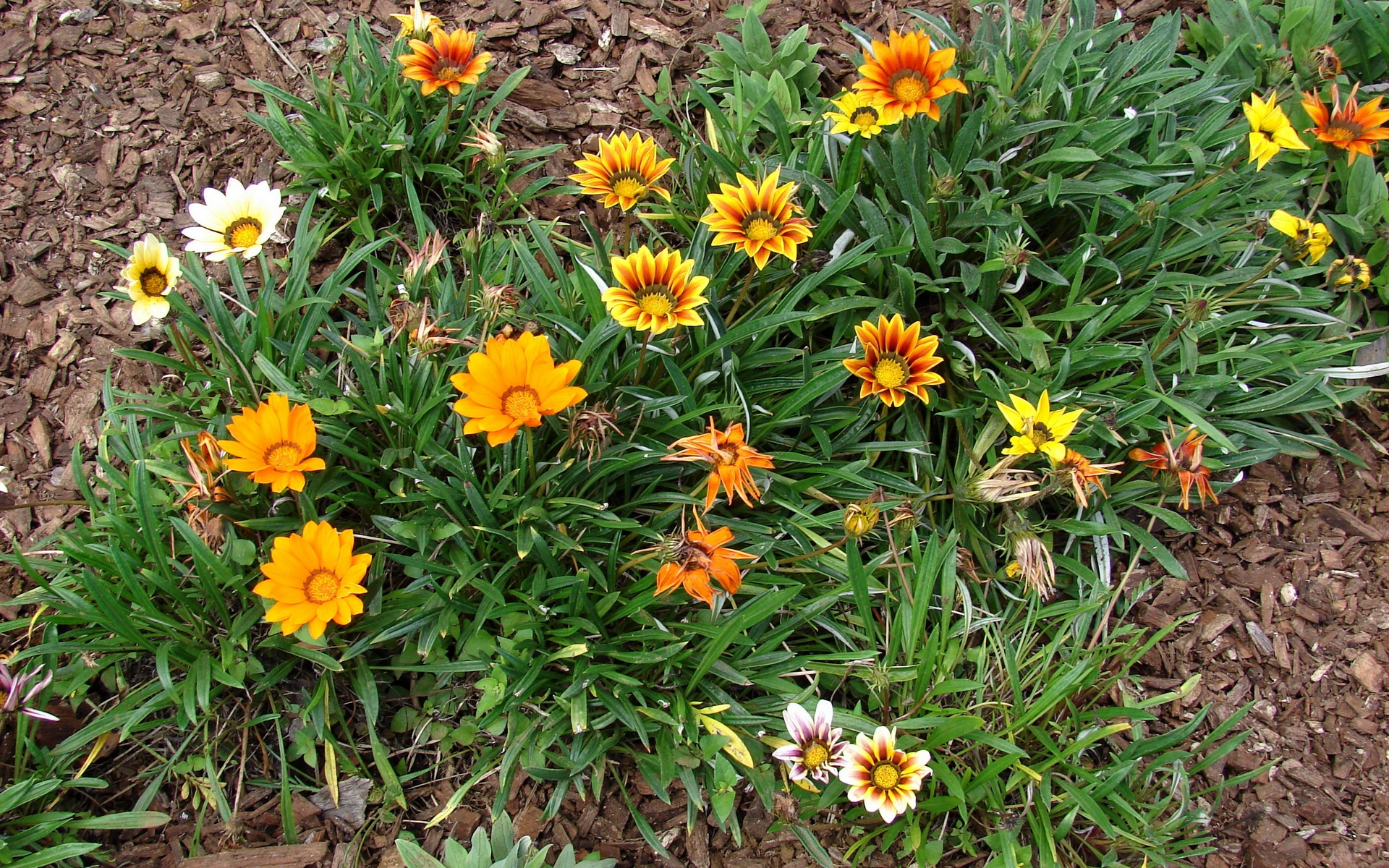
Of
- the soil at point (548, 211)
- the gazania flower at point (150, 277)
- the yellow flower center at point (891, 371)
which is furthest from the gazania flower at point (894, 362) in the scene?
the gazania flower at point (150, 277)

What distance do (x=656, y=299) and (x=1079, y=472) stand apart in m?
0.98

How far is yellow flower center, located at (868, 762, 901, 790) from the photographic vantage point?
172cm

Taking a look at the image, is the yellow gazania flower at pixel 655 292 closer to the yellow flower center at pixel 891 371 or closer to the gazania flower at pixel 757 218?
the gazania flower at pixel 757 218

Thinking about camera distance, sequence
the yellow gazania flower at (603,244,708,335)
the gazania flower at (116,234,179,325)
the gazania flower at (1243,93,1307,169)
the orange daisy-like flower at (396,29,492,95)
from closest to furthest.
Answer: the yellow gazania flower at (603,244,708,335), the gazania flower at (116,234,179,325), the gazania flower at (1243,93,1307,169), the orange daisy-like flower at (396,29,492,95)

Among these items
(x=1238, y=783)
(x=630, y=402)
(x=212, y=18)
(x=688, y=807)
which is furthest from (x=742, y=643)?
(x=212, y=18)

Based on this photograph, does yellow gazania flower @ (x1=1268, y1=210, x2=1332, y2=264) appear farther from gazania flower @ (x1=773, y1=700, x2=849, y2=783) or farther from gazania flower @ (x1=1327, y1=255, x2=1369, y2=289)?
Result: gazania flower @ (x1=773, y1=700, x2=849, y2=783)

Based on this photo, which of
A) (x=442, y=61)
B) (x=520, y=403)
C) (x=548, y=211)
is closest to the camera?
(x=520, y=403)

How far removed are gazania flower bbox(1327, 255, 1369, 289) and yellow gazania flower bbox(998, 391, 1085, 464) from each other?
906 mm

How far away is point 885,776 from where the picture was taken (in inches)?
67.9

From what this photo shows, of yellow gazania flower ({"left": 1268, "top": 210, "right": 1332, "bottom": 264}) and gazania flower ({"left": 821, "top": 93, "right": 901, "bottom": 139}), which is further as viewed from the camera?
yellow gazania flower ({"left": 1268, "top": 210, "right": 1332, "bottom": 264})

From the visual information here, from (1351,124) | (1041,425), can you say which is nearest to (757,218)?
(1041,425)

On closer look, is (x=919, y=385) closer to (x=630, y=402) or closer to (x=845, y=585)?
(x=845, y=585)

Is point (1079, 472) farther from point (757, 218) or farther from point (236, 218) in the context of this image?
point (236, 218)

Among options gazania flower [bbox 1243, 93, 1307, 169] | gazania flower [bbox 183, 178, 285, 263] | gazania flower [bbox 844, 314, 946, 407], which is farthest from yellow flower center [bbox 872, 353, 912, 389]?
gazania flower [bbox 183, 178, 285, 263]
